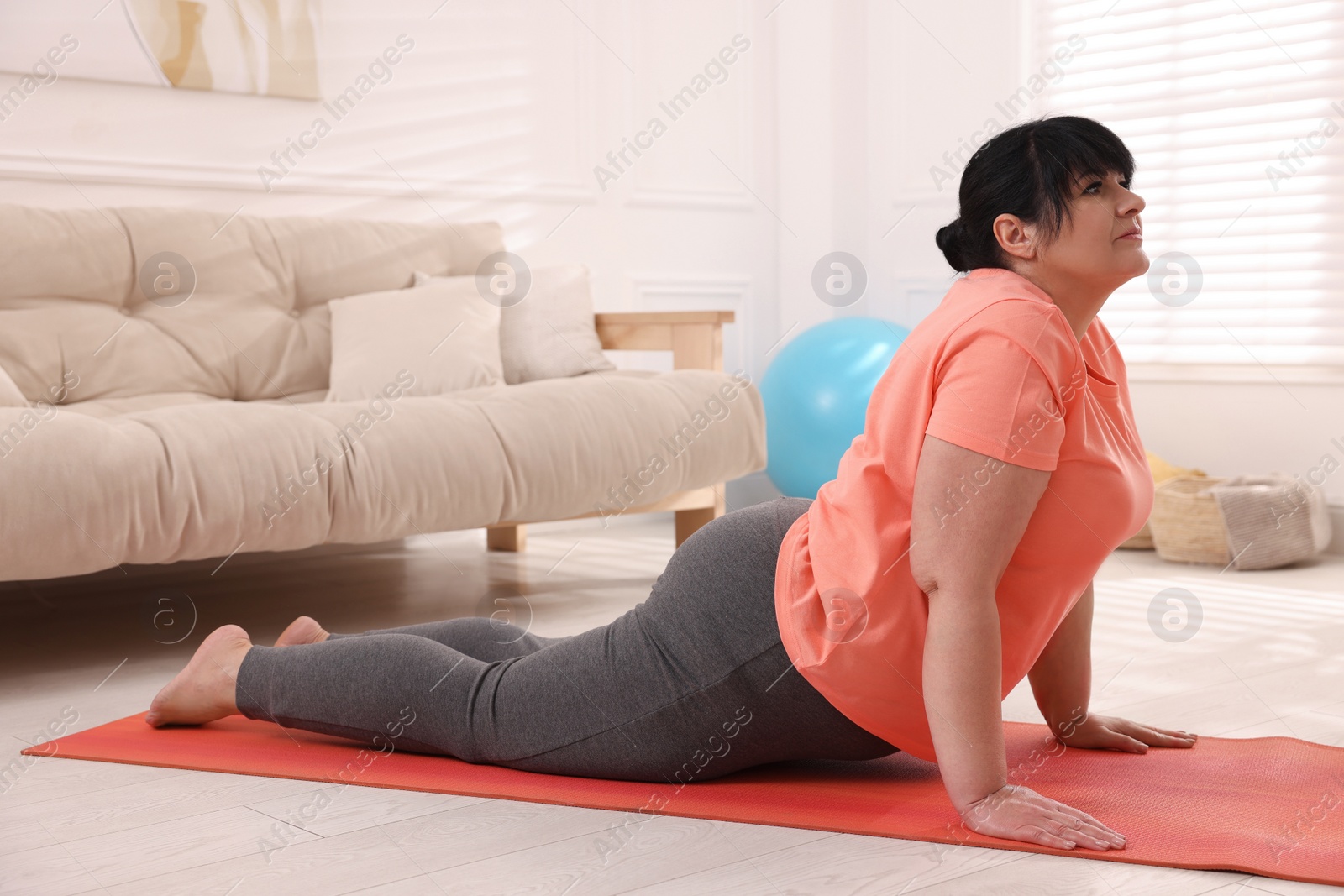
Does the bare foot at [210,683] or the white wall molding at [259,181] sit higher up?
the white wall molding at [259,181]

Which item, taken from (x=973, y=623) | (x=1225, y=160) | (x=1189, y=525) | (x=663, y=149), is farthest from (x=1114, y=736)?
(x=663, y=149)

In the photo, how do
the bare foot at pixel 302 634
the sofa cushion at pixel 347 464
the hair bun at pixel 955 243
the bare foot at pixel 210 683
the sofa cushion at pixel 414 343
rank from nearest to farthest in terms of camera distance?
the hair bun at pixel 955 243
the bare foot at pixel 210 683
the bare foot at pixel 302 634
the sofa cushion at pixel 347 464
the sofa cushion at pixel 414 343

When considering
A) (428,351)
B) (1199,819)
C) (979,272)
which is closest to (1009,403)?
(979,272)

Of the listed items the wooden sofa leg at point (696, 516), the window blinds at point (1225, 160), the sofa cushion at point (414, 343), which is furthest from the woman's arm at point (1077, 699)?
the window blinds at point (1225, 160)

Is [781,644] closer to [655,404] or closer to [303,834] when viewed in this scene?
[303,834]

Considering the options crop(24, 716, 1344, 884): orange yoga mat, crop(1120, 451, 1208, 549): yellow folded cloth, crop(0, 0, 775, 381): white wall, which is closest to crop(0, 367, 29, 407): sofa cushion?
crop(24, 716, 1344, 884): orange yoga mat

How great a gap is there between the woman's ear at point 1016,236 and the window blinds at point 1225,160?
7.84ft

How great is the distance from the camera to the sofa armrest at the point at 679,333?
2.72 metres

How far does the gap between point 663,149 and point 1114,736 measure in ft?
9.42

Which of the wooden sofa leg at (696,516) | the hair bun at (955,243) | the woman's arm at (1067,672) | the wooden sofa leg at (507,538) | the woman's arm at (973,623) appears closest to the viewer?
the woman's arm at (973,623)

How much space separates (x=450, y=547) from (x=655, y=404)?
1150 mm

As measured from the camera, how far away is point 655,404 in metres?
2.38

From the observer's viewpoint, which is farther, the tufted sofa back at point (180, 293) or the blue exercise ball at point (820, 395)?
the blue exercise ball at point (820, 395)

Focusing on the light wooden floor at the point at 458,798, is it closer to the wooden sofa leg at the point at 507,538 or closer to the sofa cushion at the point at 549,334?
the wooden sofa leg at the point at 507,538
